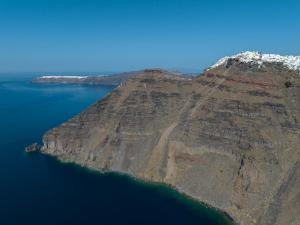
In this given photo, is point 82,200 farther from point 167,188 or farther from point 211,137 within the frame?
point 211,137

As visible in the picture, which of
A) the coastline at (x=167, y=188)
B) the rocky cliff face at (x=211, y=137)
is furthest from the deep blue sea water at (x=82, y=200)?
the rocky cliff face at (x=211, y=137)

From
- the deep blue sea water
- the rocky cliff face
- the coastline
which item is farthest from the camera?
the coastline

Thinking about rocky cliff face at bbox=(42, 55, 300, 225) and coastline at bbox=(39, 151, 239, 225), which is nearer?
rocky cliff face at bbox=(42, 55, 300, 225)

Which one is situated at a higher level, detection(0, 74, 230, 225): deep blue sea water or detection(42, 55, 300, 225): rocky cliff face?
detection(42, 55, 300, 225): rocky cliff face

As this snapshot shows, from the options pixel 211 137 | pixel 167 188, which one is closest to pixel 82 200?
pixel 167 188

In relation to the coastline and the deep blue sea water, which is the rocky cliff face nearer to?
the coastline

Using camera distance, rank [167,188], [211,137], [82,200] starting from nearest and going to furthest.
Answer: [82,200]
[167,188]
[211,137]

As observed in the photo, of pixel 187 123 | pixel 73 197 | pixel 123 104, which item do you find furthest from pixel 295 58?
pixel 73 197

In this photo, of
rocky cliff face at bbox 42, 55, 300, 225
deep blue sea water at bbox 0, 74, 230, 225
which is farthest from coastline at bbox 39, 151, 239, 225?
rocky cliff face at bbox 42, 55, 300, 225
